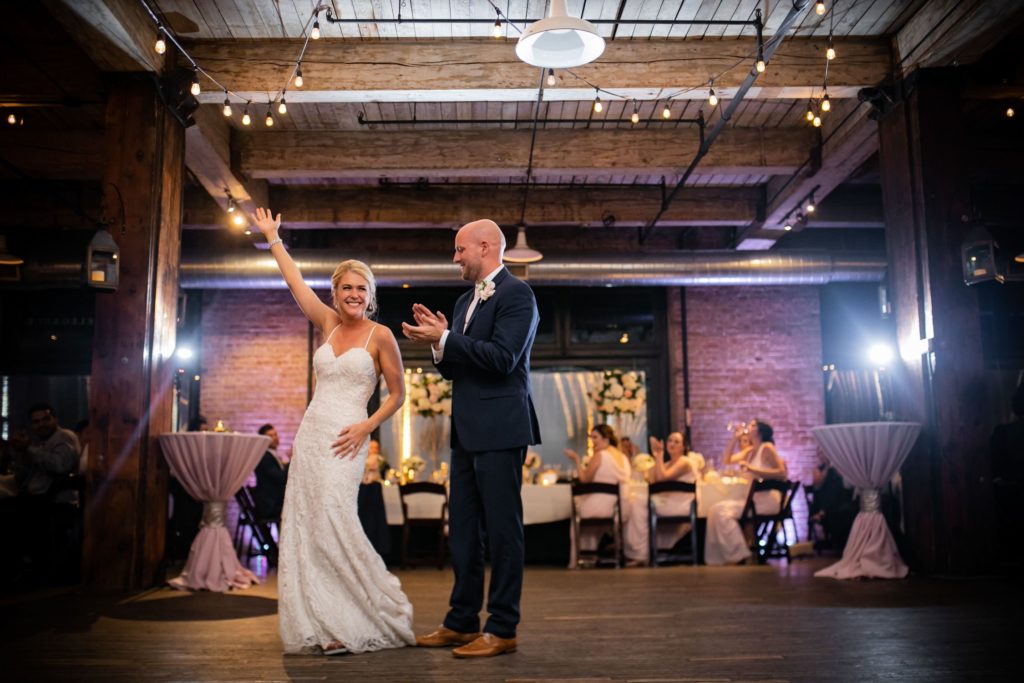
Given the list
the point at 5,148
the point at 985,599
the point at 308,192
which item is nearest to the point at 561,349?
the point at 308,192

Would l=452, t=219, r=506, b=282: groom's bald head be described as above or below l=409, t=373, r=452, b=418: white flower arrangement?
above

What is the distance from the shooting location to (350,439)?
3.90m

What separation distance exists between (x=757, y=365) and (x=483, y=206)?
4922 millimetres

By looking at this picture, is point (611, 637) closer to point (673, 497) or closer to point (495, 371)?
point (495, 371)

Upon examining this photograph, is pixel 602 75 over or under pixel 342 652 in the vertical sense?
over

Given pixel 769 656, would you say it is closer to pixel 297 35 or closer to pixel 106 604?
pixel 106 604

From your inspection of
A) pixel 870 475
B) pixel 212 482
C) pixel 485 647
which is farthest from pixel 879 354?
pixel 485 647

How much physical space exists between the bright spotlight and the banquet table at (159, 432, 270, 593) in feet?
32.0

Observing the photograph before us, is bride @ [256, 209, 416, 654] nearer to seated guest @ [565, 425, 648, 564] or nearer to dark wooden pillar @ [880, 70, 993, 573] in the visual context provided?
dark wooden pillar @ [880, 70, 993, 573]

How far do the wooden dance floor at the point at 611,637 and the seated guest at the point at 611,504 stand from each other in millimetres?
2870

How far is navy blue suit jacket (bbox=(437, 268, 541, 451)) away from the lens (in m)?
3.61

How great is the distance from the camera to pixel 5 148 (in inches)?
386

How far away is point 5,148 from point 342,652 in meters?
8.46

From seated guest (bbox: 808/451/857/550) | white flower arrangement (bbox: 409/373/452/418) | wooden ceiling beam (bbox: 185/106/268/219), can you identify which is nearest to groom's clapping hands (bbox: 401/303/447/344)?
wooden ceiling beam (bbox: 185/106/268/219)
